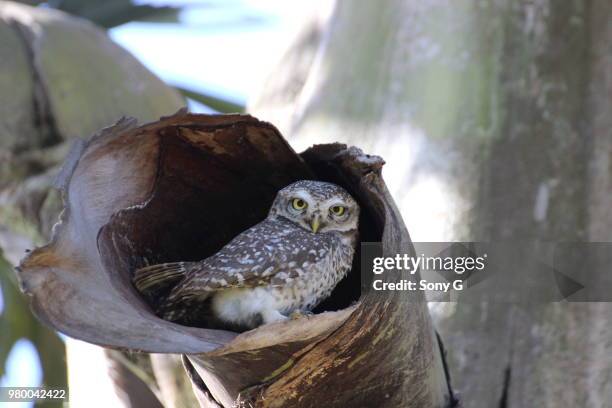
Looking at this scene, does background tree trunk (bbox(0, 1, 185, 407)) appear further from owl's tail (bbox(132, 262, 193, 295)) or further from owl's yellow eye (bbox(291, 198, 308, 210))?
owl's tail (bbox(132, 262, 193, 295))

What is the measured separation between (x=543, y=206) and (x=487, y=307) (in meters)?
0.49

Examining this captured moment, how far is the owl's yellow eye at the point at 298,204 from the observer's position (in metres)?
3.25

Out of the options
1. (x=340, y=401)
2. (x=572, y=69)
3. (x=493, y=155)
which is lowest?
(x=340, y=401)

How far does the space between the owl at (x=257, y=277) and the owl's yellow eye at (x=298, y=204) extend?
6.3 inches

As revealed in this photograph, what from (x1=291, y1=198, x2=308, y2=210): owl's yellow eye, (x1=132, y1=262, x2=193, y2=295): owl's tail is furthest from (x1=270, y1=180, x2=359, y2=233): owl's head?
(x1=132, y1=262, x2=193, y2=295): owl's tail

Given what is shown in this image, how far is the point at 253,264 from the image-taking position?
2.73 metres

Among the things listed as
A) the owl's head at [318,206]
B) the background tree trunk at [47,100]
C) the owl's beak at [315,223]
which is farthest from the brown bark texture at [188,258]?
the background tree trunk at [47,100]

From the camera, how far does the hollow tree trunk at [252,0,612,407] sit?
333cm

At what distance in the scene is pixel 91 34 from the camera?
4.85 metres

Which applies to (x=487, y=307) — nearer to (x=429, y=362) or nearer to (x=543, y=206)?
(x=543, y=206)

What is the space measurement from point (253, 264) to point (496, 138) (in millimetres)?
1448

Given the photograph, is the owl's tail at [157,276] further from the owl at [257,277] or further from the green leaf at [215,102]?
the green leaf at [215,102]

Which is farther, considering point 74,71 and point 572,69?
point 74,71

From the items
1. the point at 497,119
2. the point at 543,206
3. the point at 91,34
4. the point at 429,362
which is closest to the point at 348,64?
the point at 497,119
